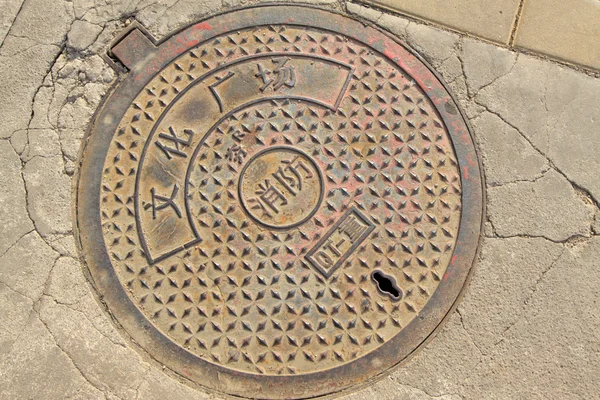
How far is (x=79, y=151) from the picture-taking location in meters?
2.50

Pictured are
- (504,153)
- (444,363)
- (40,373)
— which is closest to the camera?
(40,373)

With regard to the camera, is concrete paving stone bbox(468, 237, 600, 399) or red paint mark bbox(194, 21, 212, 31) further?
red paint mark bbox(194, 21, 212, 31)

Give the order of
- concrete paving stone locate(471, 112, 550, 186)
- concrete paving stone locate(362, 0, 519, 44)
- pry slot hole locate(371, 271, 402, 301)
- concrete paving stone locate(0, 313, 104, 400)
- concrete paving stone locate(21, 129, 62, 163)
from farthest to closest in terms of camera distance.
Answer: concrete paving stone locate(362, 0, 519, 44), concrete paving stone locate(471, 112, 550, 186), concrete paving stone locate(21, 129, 62, 163), pry slot hole locate(371, 271, 402, 301), concrete paving stone locate(0, 313, 104, 400)

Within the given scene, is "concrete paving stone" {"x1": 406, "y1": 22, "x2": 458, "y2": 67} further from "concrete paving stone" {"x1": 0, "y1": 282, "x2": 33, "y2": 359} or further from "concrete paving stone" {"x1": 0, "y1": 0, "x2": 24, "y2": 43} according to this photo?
"concrete paving stone" {"x1": 0, "y1": 282, "x2": 33, "y2": 359}

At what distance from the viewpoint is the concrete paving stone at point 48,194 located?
245 cm

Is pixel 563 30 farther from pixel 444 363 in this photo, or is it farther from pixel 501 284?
pixel 444 363

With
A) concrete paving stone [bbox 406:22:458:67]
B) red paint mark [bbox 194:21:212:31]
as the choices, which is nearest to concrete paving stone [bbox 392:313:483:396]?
concrete paving stone [bbox 406:22:458:67]

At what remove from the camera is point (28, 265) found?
2416 millimetres

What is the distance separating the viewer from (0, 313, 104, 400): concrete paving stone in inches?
90.7

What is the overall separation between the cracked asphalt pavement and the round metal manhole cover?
10 cm

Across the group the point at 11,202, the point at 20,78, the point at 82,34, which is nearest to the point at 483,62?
the point at 82,34

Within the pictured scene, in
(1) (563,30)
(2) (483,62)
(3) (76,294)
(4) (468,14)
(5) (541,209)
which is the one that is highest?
(1) (563,30)

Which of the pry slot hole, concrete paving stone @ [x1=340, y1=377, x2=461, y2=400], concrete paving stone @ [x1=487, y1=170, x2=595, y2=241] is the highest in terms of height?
concrete paving stone @ [x1=487, y1=170, x2=595, y2=241]

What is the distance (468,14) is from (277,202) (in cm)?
143
